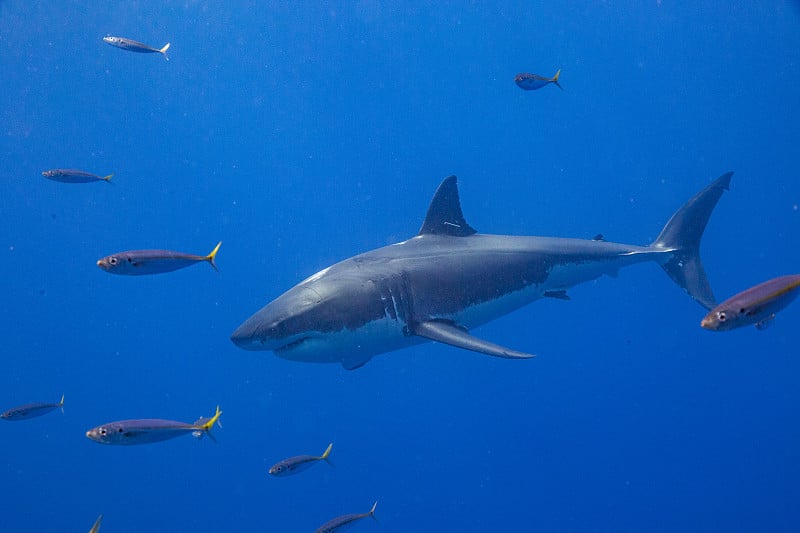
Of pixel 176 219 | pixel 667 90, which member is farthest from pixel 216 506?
pixel 667 90

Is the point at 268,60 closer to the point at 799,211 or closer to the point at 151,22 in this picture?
the point at 151,22

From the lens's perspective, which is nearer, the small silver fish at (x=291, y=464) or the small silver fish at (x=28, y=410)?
the small silver fish at (x=291, y=464)

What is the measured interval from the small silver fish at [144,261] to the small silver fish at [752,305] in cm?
387

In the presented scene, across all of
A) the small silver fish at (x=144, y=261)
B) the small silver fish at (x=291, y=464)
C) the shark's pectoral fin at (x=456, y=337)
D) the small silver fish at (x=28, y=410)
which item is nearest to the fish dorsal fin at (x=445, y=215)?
the shark's pectoral fin at (x=456, y=337)

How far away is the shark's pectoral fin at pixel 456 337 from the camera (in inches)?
175

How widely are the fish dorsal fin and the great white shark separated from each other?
0.04 ft

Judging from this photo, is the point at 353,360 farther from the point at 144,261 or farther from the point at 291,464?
the point at 144,261

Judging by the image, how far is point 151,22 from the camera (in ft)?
90.5

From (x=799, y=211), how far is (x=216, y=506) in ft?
120

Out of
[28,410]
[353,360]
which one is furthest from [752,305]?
[28,410]

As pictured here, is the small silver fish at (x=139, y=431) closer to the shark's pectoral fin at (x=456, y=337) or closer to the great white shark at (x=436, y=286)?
the great white shark at (x=436, y=286)

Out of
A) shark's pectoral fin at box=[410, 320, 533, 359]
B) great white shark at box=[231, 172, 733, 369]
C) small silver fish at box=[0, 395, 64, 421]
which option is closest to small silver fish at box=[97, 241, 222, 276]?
great white shark at box=[231, 172, 733, 369]

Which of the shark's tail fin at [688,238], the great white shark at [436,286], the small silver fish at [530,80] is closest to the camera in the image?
the great white shark at [436,286]

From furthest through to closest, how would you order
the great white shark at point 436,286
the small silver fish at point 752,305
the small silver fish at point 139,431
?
the great white shark at point 436,286 < the small silver fish at point 139,431 < the small silver fish at point 752,305
